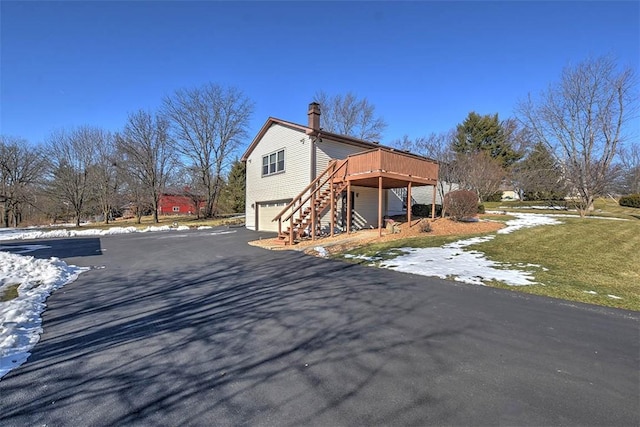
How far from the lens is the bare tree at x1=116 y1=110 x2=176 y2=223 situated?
1168 inches

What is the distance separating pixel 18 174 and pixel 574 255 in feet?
141

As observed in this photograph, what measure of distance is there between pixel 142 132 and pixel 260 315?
104 feet

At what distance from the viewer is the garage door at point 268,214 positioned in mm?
18359

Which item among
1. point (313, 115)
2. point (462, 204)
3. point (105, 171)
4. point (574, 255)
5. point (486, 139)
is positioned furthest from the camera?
point (486, 139)

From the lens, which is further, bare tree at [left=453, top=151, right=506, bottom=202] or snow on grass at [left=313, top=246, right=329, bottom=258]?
bare tree at [left=453, top=151, right=506, bottom=202]

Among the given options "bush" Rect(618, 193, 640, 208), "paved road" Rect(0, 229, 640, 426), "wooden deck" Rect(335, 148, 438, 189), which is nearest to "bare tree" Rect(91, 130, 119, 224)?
"wooden deck" Rect(335, 148, 438, 189)

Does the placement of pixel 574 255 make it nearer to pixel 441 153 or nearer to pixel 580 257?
pixel 580 257

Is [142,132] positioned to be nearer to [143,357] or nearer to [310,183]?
[310,183]

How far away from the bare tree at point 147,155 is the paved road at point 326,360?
27.9m

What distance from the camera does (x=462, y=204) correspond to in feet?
46.6

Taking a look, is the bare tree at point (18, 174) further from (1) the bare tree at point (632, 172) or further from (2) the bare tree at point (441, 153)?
(1) the bare tree at point (632, 172)

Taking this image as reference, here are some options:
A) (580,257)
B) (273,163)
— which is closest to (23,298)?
(580,257)

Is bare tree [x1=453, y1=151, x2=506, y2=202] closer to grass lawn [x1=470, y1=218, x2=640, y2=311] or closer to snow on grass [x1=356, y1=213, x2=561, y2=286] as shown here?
grass lawn [x1=470, y1=218, x2=640, y2=311]

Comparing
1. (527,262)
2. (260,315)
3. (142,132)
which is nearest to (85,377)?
(260,315)
